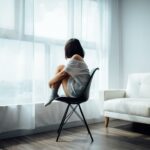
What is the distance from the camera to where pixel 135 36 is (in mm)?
3861

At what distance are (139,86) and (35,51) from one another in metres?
1.70

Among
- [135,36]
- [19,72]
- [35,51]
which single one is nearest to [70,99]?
[19,72]

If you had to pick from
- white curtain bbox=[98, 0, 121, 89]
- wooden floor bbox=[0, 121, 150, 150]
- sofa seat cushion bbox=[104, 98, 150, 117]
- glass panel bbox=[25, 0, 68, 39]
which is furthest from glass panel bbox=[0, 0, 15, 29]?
sofa seat cushion bbox=[104, 98, 150, 117]

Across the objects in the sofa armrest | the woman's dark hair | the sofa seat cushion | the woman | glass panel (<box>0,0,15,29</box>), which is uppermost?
glass panel (<box>0,0,15,29</box>)

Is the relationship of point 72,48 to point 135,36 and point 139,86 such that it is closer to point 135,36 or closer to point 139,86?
point 139,86

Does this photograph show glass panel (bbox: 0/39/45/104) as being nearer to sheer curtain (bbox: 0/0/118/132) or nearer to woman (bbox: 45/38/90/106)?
sheer curtain (bbox: 0/0/118/132)

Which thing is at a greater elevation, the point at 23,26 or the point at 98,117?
the point at 23,26

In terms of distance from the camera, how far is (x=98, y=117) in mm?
3645

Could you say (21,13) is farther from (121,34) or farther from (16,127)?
(121,34)

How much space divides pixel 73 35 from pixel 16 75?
43.7 inches

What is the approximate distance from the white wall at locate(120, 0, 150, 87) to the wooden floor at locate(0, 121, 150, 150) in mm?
1213

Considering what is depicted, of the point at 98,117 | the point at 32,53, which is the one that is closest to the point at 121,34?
the point at 98,117

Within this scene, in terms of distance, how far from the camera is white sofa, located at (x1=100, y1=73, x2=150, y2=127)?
2736mm

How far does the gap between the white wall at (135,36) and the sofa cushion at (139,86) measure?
0.31m
